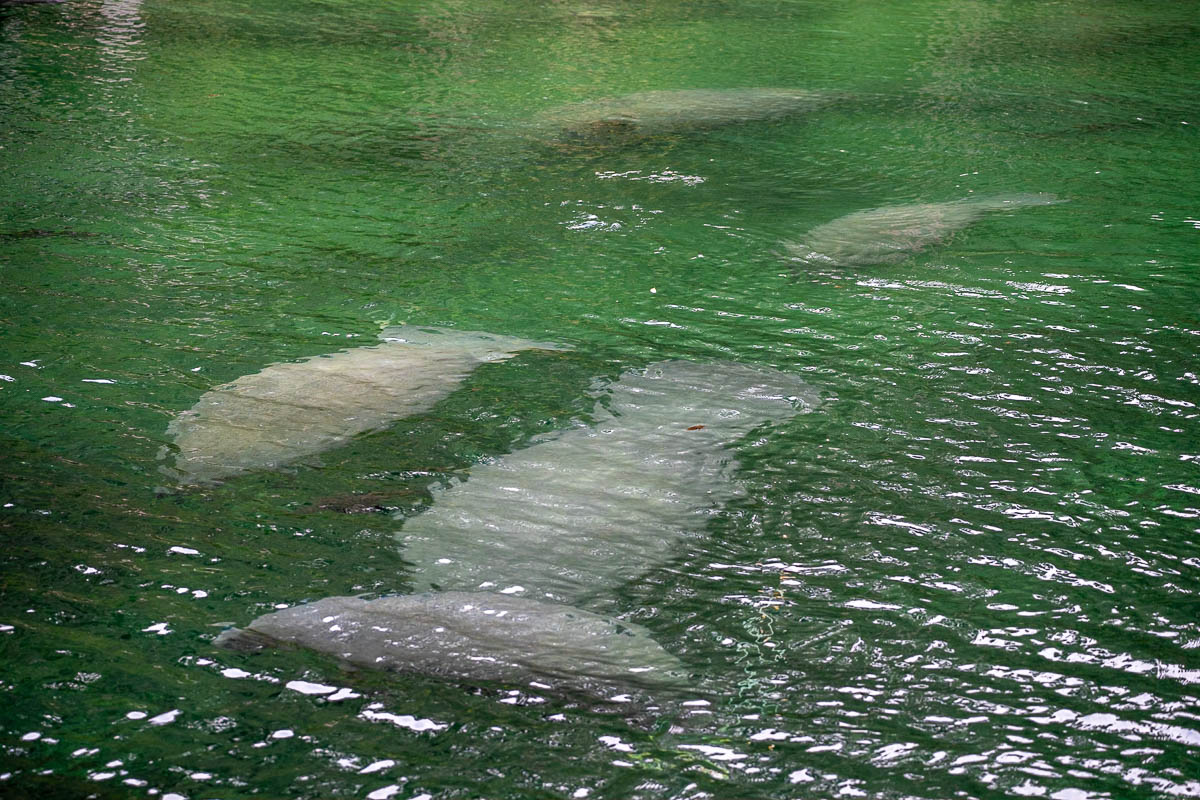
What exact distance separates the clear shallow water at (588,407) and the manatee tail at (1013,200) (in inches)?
3.2

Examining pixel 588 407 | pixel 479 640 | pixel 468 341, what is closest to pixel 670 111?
pixel 468 341

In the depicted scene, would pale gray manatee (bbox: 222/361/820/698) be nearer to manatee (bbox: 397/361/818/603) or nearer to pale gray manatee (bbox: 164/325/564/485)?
manatee (bbox: 397/361/818/603)

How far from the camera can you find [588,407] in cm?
242

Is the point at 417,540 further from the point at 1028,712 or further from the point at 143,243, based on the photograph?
the point at 143,243

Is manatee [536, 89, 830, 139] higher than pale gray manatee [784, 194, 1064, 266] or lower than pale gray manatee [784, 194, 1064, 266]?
higher

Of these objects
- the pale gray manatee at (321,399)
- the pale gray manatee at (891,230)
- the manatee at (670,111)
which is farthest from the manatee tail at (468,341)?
the manatee at (670,111)

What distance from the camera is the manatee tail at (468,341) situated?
2.67m

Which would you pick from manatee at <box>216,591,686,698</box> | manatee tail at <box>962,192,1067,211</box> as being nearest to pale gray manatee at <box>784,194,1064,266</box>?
manatee tail at <box>962,192,1067,211</box>

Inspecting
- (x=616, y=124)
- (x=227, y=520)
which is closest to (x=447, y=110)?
(x=616, y=124)

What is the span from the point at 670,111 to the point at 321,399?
9.46 ft

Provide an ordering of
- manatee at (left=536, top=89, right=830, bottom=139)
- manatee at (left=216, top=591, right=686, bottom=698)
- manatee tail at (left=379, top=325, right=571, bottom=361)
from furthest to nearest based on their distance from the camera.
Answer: manatee at (left=536, top=89, right=830, bottom=139) < manatee tail at (left=379, top=325, right=571, bottom=361) < manatee at (left=216, top=591, right=686, bottom=698)

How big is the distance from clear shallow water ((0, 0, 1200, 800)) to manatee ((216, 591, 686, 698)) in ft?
0.14

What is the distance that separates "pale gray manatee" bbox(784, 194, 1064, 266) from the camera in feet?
10.9

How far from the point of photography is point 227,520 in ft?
6.38
